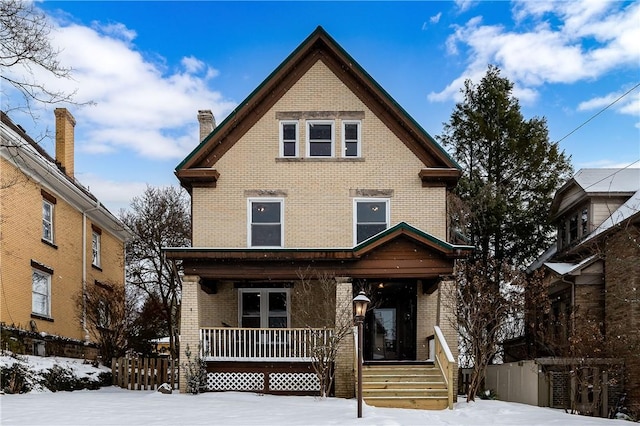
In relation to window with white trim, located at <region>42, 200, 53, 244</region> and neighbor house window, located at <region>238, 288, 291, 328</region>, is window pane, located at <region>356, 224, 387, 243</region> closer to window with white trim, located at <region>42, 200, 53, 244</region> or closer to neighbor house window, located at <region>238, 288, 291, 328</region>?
neighbor house window, located at <region>238, 288, 291, 328</region>

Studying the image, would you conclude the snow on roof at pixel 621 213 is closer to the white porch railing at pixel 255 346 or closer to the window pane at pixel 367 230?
the window pane at pixel 367 230

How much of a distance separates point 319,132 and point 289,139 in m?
0.96

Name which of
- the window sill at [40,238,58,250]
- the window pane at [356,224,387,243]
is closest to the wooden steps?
the window pane at [356,224,387,243]

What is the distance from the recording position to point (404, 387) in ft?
49.3

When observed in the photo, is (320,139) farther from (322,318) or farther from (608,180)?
(608,180)

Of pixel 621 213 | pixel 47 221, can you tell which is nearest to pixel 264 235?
pixel 47 221

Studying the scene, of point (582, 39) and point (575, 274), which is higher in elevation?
point (582, 39)

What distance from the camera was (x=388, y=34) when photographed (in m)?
19.5

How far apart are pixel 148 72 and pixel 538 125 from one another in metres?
17.7

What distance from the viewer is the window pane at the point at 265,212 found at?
759 inches

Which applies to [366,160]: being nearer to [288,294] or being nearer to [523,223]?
[288,294]

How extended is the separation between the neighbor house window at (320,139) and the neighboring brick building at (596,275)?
326 inches

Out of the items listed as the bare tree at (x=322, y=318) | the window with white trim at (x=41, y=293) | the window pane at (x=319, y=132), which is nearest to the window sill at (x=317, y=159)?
the window pane at (x=319, y=132)

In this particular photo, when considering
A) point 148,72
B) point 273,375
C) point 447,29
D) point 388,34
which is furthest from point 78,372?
point 447,29
